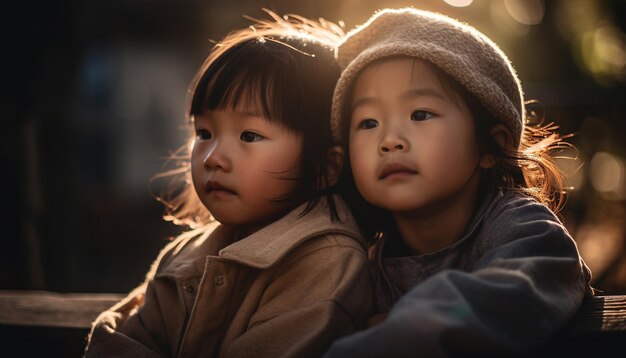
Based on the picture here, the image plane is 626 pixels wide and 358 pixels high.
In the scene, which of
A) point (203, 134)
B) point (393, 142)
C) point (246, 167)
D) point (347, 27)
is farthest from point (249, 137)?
point (347, 27)

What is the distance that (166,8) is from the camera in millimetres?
9359

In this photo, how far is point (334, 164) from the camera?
2096 millimetres

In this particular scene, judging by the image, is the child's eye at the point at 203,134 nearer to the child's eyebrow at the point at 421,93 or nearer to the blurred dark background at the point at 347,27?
the child's eyebrow at the point at 421,93

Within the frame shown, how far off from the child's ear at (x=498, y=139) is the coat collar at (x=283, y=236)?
44 cm

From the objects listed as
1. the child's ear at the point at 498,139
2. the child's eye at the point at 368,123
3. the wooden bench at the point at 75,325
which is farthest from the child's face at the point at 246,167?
the wooden bench at the point at 75,325

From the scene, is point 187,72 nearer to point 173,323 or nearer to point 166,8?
point 166,8

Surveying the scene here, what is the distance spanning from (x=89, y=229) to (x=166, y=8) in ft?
12.1

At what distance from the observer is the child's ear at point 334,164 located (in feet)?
6.84

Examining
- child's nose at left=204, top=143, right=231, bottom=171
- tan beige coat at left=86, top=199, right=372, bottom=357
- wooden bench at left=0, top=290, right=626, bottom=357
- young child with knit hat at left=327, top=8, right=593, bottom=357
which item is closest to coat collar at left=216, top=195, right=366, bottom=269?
tan beige coat at left=86, top=199, right=372, bottom=357

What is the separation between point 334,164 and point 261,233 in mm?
389

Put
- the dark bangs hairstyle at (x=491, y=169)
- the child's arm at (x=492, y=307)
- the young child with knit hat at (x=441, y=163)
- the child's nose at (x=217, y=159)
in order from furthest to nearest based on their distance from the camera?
the child's nose at (x=217, y=159), the dark bangs hairstyle at (x=491, y=169), the young child with knit hat at (x=441, y=163), the child's arm at (x=492, y=307)

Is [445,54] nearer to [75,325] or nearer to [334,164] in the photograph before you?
[334,164]

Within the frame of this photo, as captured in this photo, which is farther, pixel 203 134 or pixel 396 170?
pixel 203 134

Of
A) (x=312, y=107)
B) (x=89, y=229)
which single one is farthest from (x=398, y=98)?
(x=89, y=229)
